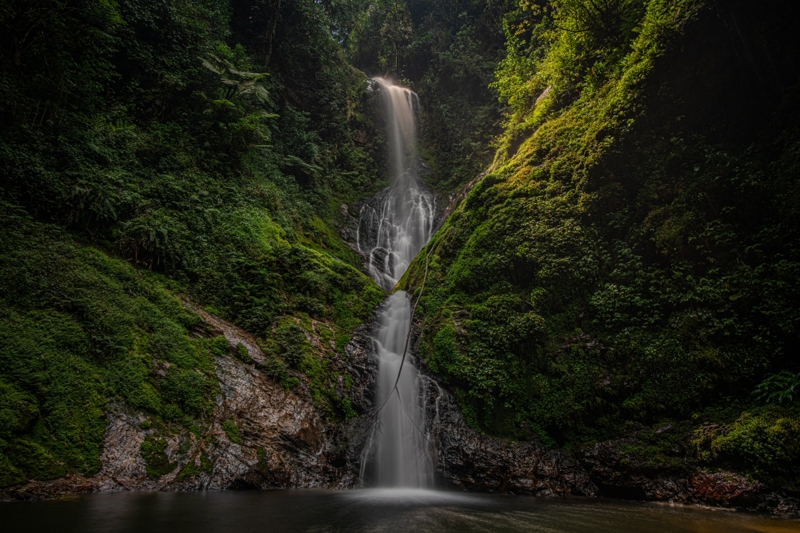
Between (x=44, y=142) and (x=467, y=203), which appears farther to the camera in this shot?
(x=467, y=203)

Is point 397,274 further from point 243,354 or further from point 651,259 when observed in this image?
point 651,259

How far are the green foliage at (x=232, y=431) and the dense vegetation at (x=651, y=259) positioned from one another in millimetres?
4964

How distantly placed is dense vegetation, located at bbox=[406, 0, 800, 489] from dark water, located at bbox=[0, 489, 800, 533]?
1.77 meters

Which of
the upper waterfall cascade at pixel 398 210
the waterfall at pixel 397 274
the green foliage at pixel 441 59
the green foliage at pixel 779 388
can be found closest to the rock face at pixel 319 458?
the waterfall at pixel 397 274

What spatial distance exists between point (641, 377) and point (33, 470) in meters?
10.2

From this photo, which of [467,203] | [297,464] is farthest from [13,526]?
[467,203]

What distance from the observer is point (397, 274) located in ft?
58.2

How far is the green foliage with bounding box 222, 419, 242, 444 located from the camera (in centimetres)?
704

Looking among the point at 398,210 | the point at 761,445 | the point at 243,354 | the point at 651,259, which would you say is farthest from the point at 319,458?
the point at 398,210

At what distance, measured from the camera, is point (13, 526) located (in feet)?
11.3

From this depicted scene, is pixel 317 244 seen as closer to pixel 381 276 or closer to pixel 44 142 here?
pixel 381 276

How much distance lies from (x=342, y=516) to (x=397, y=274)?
13080mm

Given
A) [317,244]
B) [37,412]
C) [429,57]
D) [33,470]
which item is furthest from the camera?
[429,57]

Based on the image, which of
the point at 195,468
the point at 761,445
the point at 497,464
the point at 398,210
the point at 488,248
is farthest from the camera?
the point at 398,210
